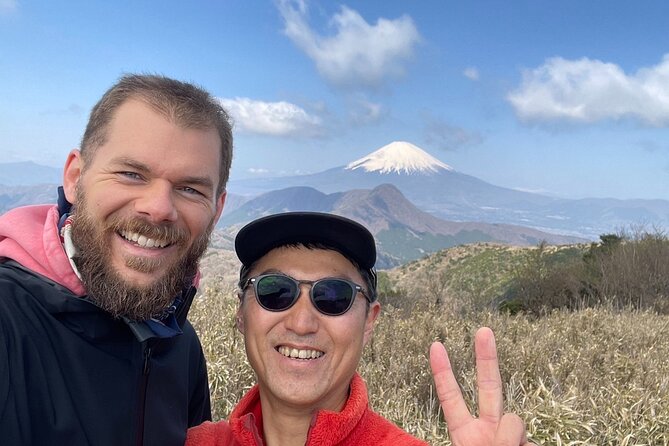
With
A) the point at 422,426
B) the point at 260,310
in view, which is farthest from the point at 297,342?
the point at 422,426

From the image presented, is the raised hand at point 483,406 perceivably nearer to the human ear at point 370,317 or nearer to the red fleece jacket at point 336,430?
the red fleece jacket at point 336,430

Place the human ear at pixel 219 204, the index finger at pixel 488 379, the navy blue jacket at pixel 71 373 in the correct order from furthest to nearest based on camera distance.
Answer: the human ear at pixel 219 204, the index finger at pixel 488 379, the navy blue jacket at pixel 71 373

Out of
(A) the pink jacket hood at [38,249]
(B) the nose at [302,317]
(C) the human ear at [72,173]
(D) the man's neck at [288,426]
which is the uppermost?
(C) the human ear at [72,173]

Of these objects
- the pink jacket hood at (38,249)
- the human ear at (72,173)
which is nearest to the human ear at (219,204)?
the human ear at (72,173)

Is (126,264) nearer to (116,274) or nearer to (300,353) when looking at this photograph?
(116,274)

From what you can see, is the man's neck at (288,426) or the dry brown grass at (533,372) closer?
the man's neck at (288,426)

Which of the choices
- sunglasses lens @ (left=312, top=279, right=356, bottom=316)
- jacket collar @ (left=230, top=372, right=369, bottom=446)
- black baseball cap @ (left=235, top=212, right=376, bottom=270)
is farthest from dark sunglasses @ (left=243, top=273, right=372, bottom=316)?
jacket collar @ (left=230, top=372, right=369, bottom=446)
